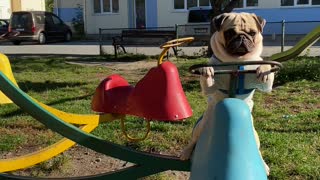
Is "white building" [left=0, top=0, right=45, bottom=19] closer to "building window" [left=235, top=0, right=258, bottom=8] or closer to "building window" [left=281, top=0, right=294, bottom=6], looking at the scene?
"building window" [left=235, top=0, right=258, bottom=8]

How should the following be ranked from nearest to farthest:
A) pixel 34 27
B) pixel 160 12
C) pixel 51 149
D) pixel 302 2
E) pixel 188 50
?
1. pixel 51 149
2. pixel 188 50
3. pixel 34 27
4. pixel 302 2
5. pixel 160 12

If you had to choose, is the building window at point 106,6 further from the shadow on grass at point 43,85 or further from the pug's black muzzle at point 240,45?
the pug's black muzzle at point 240,45

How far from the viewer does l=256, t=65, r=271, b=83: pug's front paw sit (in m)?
2.48

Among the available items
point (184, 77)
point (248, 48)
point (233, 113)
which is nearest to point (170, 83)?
point (248, 48)

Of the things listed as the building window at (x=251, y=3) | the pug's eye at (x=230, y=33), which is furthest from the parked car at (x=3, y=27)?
the pug's eye at (x=230, y=33)

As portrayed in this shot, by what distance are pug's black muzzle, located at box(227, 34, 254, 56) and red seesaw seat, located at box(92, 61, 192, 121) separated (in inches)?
45.2

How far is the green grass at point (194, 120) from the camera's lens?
13.9ft

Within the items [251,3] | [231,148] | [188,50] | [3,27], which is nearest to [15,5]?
[3,27]

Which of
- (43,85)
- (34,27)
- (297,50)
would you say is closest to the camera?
(297,50)

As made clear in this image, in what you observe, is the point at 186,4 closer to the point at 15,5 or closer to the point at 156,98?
the point at 15,5

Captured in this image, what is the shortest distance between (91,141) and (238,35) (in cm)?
121

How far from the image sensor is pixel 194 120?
5555 millimetres

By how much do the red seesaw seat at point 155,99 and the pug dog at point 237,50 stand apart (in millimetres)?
917

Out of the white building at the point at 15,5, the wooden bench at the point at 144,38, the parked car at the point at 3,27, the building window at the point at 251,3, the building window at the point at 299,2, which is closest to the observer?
the wooden bench at the point at 144,38
